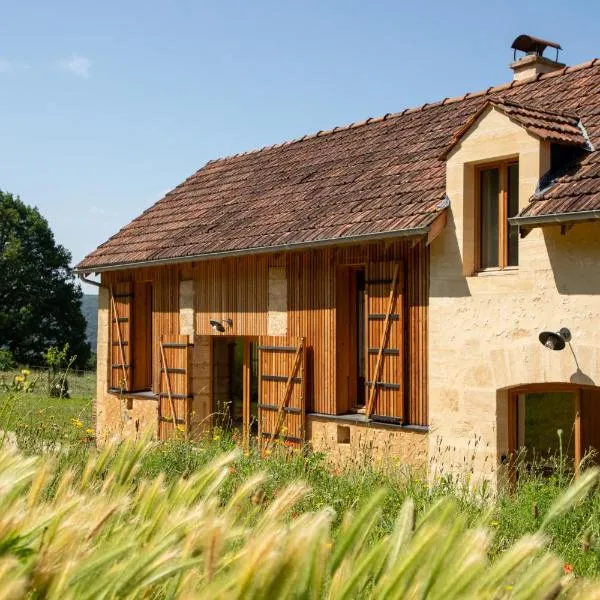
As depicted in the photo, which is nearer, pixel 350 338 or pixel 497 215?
pixel 497 215

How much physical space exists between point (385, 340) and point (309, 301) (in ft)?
5.37

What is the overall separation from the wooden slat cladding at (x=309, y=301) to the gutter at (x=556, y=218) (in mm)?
1794

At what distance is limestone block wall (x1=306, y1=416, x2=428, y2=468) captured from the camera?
35.1 feet

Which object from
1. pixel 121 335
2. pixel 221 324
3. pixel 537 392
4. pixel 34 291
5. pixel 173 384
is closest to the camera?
pixel 537 392

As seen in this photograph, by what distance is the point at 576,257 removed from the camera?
29.8 feet

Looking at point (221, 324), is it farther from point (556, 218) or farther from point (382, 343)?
point (556, 218)

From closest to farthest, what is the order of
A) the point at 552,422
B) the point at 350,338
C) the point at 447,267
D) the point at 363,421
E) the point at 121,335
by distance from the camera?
1. the point at 552,422
2. the point at 447,267
3. the point at 363,421
4. the point at 350,338
5. the point at 121,335

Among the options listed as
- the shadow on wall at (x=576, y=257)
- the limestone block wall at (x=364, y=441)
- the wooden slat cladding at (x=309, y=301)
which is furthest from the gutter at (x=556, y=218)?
the limestone block wall at (x=364, y=441)

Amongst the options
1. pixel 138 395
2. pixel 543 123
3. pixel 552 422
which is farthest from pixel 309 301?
pixel 138 395

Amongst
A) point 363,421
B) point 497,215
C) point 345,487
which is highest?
point 497,215

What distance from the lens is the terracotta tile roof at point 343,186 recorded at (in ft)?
34.6

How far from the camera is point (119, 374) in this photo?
1686cm

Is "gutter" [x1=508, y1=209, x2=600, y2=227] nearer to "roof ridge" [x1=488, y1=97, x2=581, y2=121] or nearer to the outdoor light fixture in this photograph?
the outdoor light fixture

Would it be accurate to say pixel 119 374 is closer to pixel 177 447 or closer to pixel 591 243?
pixel 177 447
